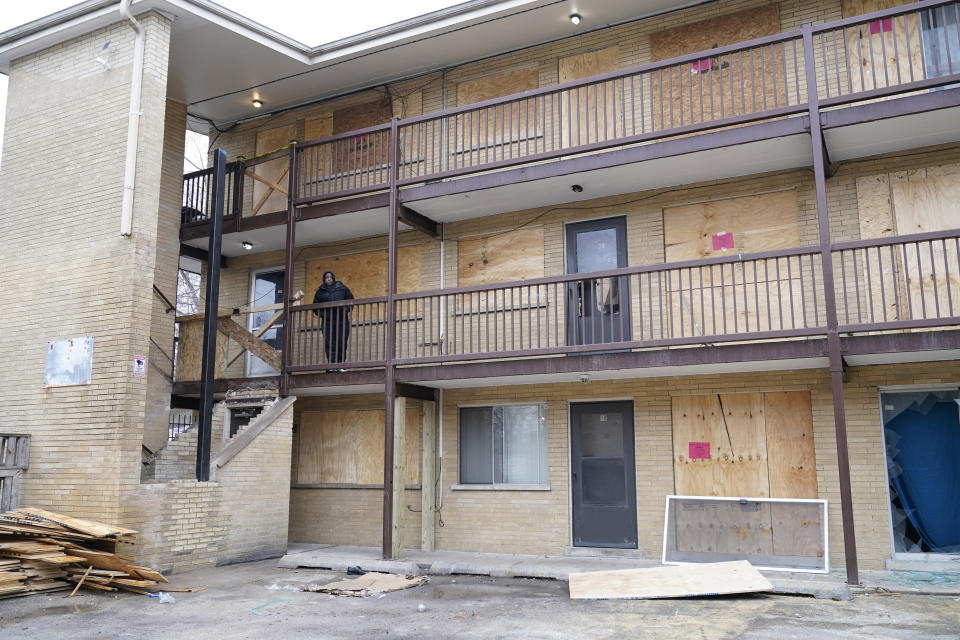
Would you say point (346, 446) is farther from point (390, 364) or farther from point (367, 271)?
point (367, 271)

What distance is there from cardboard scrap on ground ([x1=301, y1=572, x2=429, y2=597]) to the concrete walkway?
50 cm

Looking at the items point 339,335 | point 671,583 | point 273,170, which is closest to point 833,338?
point 671,583

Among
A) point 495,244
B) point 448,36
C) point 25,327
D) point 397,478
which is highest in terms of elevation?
point 448,36

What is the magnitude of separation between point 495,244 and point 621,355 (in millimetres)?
3590

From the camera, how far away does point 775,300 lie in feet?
Answer: 36.3

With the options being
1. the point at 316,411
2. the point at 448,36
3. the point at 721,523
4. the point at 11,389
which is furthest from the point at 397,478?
the point at 448,36

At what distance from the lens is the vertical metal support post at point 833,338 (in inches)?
351

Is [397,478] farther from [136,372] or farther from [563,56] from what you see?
[563,56]

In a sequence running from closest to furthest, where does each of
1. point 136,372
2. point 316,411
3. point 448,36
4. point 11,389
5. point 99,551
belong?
point 99,551
point 136,372
point 11,389
point 448,36
point 316,411

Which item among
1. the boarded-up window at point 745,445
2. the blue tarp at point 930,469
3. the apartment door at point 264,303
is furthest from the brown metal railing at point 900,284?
the apartment door at point 264,303

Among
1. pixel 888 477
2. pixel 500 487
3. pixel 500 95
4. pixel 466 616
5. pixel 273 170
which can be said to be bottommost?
pixel 466 616

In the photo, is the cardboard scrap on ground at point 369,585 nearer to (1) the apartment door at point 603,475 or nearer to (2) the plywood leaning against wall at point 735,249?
(1) the apartment door at point 603,475

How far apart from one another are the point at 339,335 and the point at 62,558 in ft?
16.8

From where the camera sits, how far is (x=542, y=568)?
1063 centimetres
